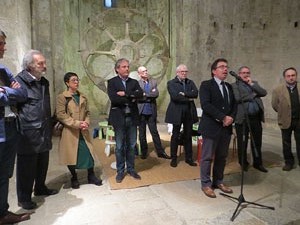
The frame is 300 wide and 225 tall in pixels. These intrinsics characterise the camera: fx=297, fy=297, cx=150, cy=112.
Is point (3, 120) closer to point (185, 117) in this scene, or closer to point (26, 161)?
point (26, 161)

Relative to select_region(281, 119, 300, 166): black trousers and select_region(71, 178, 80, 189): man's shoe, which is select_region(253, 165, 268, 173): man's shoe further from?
select_region(71, 178, 80, 189): man's shoe

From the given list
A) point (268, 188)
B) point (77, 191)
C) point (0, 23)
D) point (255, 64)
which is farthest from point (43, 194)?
point (255, 64)

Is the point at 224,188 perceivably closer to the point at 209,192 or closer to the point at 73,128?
Result: the point at 209,192

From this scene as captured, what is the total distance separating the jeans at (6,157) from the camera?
8.78 feet

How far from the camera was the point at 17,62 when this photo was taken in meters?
4.56

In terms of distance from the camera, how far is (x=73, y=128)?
3.73m

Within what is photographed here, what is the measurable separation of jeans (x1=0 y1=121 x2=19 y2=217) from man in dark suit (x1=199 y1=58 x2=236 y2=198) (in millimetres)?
2035

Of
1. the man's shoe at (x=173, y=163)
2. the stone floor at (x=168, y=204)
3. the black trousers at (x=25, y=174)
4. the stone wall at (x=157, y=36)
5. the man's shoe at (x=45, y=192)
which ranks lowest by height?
A: the stone floor at (x=168, y=204)

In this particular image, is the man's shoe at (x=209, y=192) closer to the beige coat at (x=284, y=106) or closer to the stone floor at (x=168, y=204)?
the stone floor at (x=168, y=204)

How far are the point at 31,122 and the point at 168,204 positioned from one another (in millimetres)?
1746

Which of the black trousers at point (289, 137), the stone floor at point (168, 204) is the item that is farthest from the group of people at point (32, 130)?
the black trousers at point (289, 137)

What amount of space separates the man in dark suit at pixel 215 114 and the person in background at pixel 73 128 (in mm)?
1470

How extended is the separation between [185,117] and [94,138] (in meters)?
2.82

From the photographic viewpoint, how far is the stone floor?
299cm
